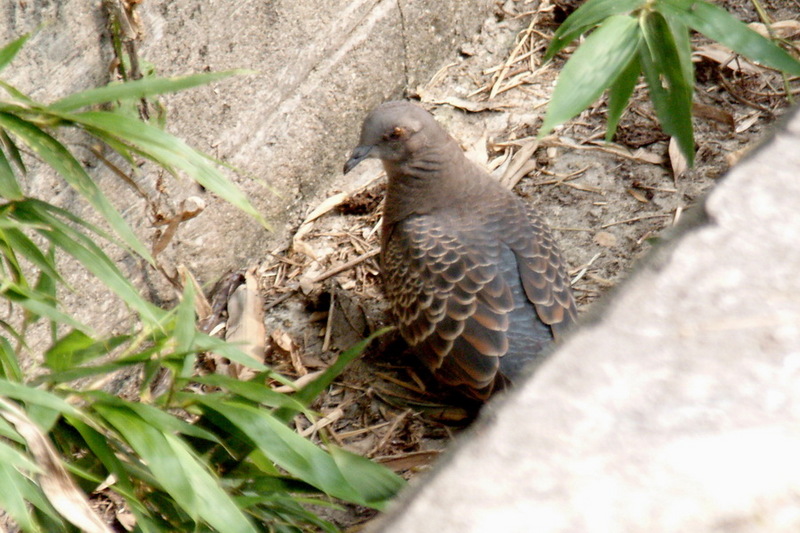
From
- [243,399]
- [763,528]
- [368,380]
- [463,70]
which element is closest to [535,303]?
[368,380]

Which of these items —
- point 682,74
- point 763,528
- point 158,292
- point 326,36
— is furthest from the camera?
point 326,36

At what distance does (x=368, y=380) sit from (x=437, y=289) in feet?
1.59

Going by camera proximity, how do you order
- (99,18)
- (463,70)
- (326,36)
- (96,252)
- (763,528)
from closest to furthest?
1. (763,528)
2. (96,252)
3. (99,18)
4. (326,36)
5. (463,70)

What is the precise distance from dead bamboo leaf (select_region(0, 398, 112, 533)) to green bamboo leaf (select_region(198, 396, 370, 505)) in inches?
13.4

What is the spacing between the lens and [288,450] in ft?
6.04

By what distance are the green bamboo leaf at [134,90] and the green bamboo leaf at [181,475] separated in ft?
1.98

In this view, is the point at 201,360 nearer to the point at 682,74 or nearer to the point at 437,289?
the point at 437,289

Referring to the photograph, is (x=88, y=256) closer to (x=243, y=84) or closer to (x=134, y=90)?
(x=134, y=90)

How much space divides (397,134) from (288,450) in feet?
4.76

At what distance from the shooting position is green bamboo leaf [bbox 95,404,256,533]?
167cm

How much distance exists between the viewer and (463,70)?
13.4 ft

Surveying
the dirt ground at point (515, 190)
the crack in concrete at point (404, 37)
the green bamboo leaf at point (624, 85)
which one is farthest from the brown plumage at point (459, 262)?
the green bamboo leaf at point (624, 85)

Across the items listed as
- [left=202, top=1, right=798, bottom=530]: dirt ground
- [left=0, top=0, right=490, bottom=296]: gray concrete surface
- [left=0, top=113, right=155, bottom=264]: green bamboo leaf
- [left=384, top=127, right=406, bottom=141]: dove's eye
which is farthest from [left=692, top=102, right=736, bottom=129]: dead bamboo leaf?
[left=0, top=113, right=155, bottom=264]: green bamboo leaf

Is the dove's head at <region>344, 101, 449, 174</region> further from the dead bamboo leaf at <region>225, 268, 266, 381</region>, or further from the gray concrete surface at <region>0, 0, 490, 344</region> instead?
the dead bamboo leaf at <region>225, 268, 266, 381</region>
